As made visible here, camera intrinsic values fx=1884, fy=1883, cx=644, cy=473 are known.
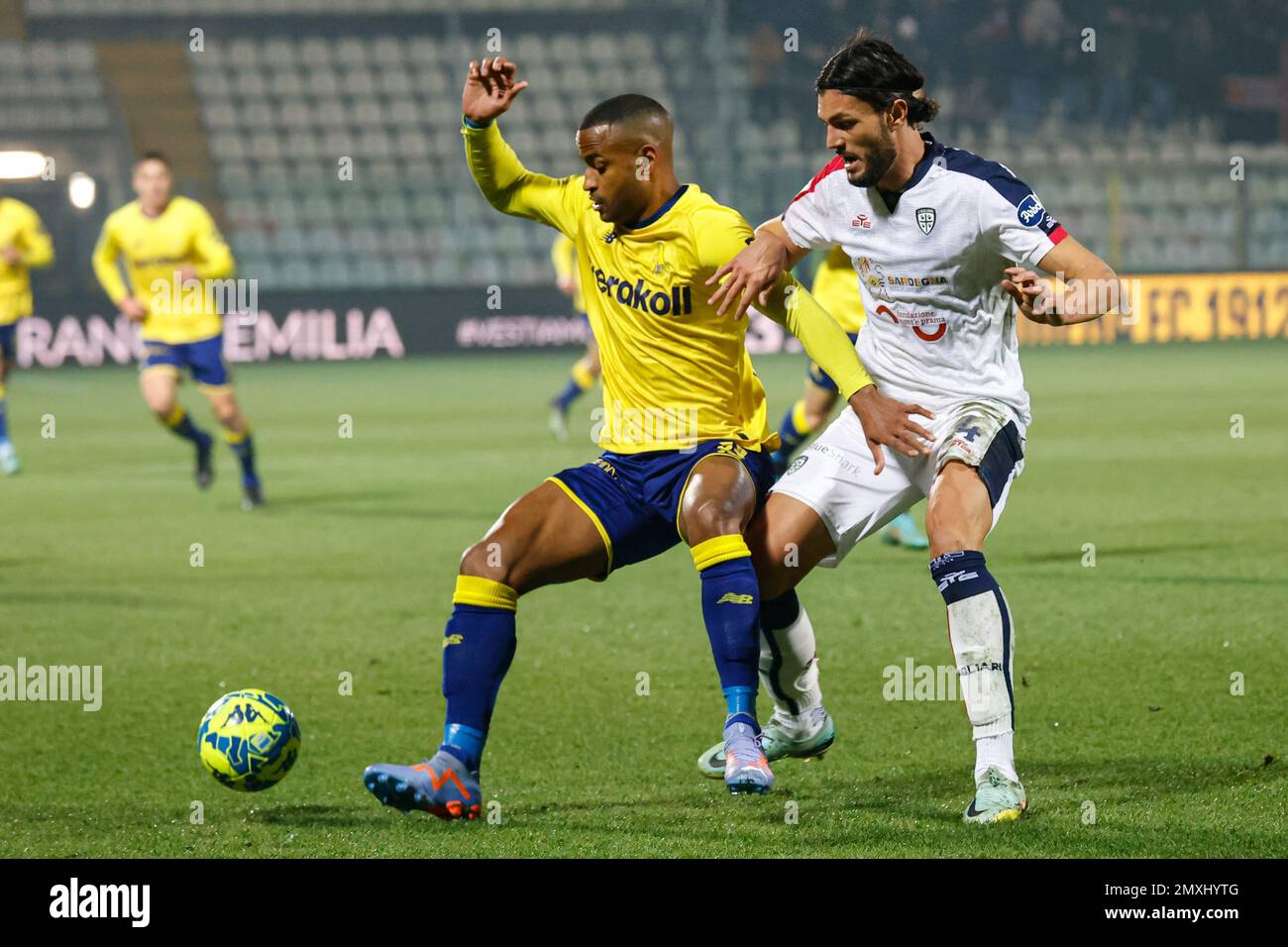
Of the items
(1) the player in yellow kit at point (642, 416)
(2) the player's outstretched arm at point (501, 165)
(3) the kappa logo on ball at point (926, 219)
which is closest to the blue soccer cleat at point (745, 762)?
(1) the player in yellow kit at point (642, 416)

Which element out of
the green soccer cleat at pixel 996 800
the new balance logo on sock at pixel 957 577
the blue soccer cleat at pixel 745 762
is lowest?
the green soccer cleat at pixel 996 800

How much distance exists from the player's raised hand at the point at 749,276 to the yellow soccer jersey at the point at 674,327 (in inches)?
5.1

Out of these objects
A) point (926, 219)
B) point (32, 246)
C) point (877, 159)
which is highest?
point (32, 246)

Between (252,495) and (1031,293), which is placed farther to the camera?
(252,495)

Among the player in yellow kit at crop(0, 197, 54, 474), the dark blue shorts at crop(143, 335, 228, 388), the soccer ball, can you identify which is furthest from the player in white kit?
the player in yellow kit at crop(0, 197, 54, 474)

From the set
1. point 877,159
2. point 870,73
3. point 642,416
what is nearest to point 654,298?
point 642,416

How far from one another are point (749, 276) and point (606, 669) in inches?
90.7

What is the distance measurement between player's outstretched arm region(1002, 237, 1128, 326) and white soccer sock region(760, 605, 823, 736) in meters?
1.12

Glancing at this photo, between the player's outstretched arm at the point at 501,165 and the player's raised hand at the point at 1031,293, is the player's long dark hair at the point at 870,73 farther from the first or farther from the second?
the player's outstretched arm at the point at 501,165

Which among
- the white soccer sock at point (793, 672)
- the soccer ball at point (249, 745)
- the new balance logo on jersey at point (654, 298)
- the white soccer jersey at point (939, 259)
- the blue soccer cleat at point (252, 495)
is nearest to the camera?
the soccer ball at point (249, 745)

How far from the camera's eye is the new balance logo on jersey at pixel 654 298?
4988 millimetres

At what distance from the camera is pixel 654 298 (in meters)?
5.00

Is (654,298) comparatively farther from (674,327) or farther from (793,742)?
(793,742)

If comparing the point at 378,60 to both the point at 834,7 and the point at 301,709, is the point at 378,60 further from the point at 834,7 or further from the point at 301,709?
the point at 301,709
